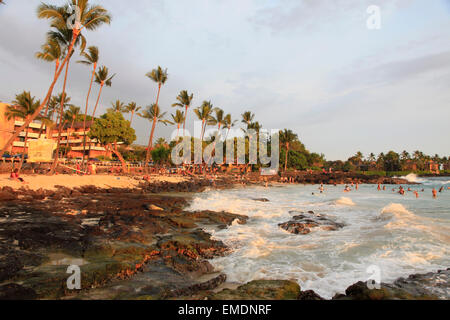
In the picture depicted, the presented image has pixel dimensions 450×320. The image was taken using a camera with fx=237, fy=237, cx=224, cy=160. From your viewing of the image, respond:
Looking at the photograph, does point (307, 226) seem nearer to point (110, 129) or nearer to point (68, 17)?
point (68, 17)

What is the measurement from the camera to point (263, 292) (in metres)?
3.91

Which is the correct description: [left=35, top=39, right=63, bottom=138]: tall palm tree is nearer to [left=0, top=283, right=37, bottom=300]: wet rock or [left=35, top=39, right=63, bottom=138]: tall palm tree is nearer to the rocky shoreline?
the rocky shoreline

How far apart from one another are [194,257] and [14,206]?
9.99 meters

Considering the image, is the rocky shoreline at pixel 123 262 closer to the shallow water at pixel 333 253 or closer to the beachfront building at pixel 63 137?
the shallow water at pixel 333 253

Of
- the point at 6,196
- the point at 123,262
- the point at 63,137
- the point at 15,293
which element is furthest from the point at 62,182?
the point at 63,137

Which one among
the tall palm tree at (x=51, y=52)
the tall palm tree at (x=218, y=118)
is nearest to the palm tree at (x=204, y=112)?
the tall palm tree at (x=218, y=118)

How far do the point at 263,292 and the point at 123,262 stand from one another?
3.07 meters

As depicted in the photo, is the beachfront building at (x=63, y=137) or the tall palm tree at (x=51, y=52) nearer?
the tall palm tree at (x=51, y=52)

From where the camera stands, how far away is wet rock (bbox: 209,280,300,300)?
12.1ft

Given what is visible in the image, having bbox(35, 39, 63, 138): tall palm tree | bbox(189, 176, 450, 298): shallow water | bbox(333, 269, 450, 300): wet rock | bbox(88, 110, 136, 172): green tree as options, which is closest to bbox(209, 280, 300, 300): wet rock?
bbox(333, 269, 450, 300): wet rock

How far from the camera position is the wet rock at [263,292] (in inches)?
145

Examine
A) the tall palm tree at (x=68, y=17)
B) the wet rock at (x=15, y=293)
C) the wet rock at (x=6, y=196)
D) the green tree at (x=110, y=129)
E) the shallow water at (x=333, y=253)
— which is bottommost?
the shallow water at (x=333, y=253)

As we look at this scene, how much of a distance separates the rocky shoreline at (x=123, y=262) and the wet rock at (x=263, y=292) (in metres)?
0.02
